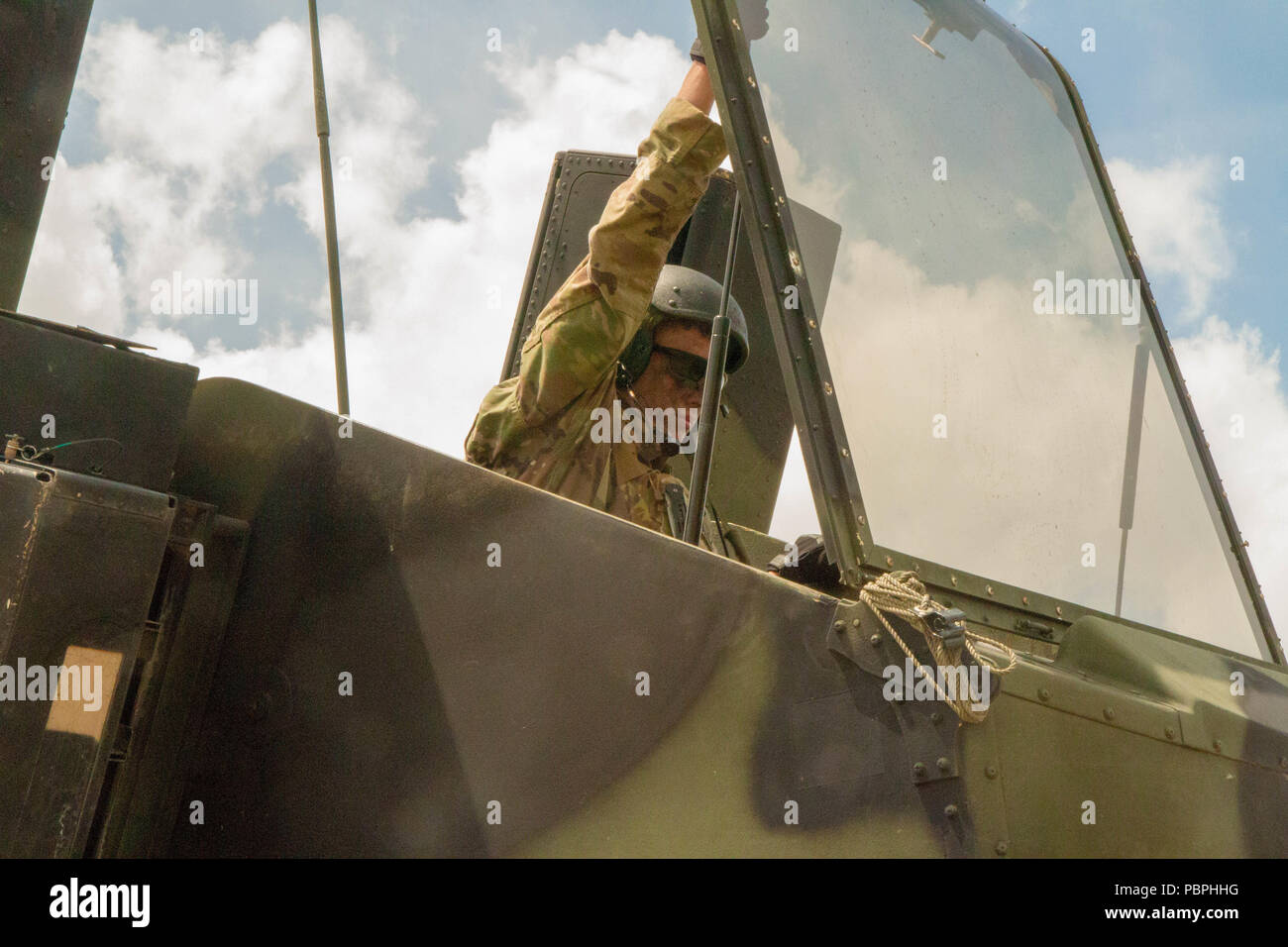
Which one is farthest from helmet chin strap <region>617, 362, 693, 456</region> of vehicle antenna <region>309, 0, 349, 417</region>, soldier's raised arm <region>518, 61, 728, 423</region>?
vehicle antenna <region>309, 0, 349, 417</region>

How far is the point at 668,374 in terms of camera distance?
3.54m

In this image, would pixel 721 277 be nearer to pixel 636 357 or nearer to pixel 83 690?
pixel 636 357

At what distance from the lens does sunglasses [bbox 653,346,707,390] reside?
3537 mm

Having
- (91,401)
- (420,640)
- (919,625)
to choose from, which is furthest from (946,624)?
(91,401)

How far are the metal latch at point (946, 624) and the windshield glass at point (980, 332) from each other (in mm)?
253

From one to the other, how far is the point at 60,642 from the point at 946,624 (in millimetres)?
1229

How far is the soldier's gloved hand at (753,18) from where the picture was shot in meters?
2.39

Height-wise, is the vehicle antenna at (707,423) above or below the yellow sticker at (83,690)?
above

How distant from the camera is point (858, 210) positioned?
2420mm

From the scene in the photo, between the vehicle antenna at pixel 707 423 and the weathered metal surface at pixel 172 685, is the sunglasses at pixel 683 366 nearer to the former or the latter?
the vehicle antenna at pixel 707 423

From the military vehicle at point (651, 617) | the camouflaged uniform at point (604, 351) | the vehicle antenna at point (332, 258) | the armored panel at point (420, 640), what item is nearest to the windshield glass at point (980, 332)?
the military vehicle at point (651, 617)

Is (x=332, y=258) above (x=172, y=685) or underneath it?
above

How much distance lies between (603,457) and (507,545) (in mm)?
1377
